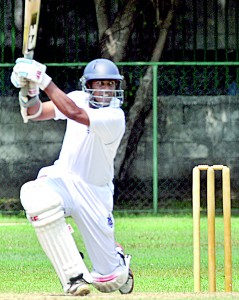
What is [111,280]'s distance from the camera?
831 cm

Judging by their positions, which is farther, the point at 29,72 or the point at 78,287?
the point at 78,287

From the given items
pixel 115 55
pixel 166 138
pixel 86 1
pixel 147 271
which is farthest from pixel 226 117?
pixel 147 271

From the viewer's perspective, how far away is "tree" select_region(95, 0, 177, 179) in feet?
55.5

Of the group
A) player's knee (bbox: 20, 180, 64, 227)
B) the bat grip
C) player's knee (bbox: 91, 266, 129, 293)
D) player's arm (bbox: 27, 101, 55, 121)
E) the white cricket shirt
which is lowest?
player's knee (bbox: 91, 266, 129, 293)

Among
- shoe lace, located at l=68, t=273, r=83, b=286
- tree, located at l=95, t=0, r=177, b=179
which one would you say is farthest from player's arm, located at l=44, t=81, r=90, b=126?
tree, located at l=95, t=0, r=177, b=179

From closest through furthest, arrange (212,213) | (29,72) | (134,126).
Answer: (29,72), (212,213), (134,126)

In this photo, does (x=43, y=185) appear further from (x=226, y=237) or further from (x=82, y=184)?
(x=226, y=237)

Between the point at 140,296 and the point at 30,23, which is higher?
the point at 30,23

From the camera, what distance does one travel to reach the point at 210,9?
1823 cm

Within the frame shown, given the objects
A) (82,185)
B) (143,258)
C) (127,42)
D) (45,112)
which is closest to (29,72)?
(45,112)

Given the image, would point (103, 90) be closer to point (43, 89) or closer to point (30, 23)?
point (43, 89)

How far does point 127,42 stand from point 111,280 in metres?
9.82

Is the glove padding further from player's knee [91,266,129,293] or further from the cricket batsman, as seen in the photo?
player's knee [91,266,129,293]

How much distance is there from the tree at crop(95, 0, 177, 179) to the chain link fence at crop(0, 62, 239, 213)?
108mm
